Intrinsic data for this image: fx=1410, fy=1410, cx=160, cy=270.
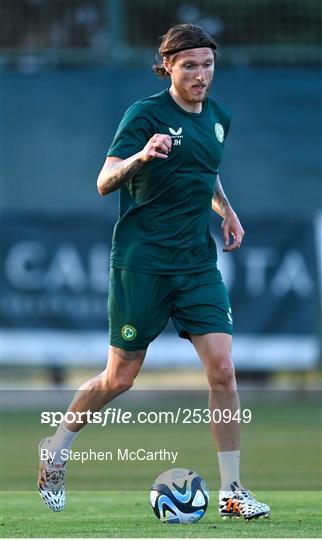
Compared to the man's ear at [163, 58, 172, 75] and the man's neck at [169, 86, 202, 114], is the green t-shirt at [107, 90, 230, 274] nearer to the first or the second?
the man's neck at [169, 86, 202, 114]

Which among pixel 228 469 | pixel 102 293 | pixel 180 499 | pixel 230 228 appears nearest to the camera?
pixel 180 499

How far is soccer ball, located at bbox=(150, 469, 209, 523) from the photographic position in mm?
7551

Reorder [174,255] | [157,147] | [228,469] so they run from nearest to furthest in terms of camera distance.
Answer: [157,147], [228,469], [174,255]

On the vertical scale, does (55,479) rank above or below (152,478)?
above

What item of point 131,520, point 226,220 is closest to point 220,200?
point 226,220

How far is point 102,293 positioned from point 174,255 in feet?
30.7

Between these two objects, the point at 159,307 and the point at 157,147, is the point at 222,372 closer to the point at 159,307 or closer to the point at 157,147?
the point at 159,307

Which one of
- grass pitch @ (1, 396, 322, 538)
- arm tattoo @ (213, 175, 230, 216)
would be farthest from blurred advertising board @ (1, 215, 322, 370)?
arm tattoo @ (213, 175, 230, 216)

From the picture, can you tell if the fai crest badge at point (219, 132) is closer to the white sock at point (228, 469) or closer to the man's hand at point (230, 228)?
the man's hand at point (230, 228)

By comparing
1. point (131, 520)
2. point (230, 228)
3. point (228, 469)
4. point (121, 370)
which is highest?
point (230, 228)

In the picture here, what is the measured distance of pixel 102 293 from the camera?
1714 cm

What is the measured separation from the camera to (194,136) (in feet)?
25.5

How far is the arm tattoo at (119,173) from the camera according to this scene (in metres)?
7.36

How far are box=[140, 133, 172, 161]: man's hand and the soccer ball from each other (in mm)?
1771
